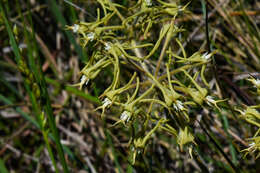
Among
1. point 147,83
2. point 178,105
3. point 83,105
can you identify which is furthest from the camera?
point 83,105

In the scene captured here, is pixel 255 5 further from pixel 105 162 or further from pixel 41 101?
pixel 41 101

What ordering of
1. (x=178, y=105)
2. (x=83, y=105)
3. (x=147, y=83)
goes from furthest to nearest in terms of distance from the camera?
(x=83, y=105) → (x=147, y=83) → (x=178, y=105)

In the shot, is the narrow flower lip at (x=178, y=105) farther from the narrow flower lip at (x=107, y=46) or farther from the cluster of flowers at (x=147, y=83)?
the narrow flower lip at (x=107, y=46)

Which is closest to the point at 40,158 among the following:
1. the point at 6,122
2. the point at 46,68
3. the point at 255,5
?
the point at 6,122

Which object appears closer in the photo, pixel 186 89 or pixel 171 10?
pixel 186 89

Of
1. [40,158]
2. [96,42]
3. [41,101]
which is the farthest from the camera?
[40,158]

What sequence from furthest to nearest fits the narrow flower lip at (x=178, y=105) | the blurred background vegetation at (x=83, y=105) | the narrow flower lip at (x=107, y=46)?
the blurred background vegetation at (x=83, y=105)
the narrow flower lip at (x=107, y=46)
the narrow flower lip at (x=178, y=105)

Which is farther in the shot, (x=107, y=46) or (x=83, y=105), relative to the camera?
(x=83, y=105)

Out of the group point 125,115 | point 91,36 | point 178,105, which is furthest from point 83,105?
point 178,105

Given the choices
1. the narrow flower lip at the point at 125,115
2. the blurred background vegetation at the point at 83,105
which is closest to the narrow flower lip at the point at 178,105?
the narrow flower lip at the point at 125,115

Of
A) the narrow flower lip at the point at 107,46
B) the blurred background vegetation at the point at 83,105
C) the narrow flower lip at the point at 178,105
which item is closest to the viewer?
the narrow flower lip at the point at 178,105

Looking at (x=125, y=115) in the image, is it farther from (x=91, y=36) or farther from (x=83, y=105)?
(x=83, y=105)
